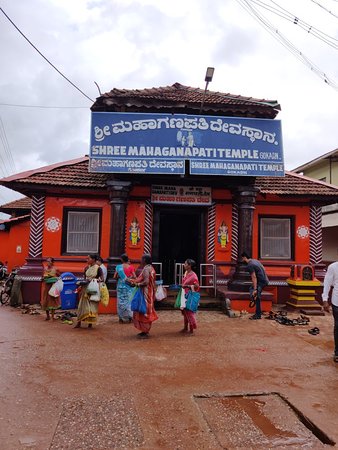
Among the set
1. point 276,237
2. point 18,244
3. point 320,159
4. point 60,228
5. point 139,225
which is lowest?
point 18,244

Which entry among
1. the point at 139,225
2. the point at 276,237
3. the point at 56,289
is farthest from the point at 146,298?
the point at 276,237

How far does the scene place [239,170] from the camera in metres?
9.98

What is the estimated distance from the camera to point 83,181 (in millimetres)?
11023

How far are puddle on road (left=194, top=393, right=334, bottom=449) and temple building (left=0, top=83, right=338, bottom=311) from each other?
569cm

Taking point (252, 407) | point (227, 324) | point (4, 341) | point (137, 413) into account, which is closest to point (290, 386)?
point (252, 407)

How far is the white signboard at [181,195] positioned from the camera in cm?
1123

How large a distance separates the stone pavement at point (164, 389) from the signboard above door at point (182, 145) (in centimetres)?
446

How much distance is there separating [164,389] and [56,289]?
14.6ft

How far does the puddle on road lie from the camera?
344cm

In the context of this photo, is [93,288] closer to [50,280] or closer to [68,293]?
[50,280]

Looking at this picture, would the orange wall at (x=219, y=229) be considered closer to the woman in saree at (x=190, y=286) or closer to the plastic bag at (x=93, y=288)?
the woman in saree at (x=190, y=286)

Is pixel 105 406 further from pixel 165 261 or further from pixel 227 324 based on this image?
pixel 165 261

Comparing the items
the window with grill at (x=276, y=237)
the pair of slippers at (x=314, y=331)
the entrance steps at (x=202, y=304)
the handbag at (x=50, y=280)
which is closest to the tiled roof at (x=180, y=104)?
the window with grill at (x=276, y=237)

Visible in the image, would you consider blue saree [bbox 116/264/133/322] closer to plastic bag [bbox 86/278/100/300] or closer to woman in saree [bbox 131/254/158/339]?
plastic bag [bbox 86/278/100/300]
